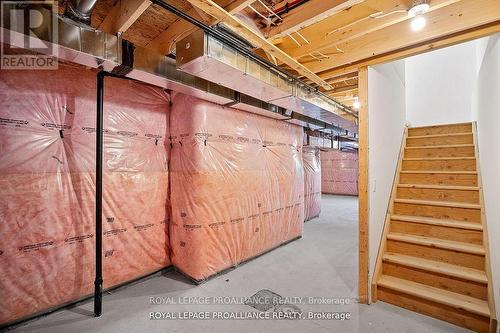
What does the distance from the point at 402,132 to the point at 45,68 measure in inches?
170

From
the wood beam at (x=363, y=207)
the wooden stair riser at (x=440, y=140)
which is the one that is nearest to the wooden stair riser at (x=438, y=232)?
the wood beam at (x=363, y=207)

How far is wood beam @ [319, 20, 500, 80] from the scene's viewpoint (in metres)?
1.88

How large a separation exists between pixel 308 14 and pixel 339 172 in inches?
340

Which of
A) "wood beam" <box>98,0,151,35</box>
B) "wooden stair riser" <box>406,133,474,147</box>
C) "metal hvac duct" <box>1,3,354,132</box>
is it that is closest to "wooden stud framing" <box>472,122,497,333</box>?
"wooden stair riser" <box>406,133,474,147</box>

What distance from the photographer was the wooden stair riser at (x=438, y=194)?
2660mm

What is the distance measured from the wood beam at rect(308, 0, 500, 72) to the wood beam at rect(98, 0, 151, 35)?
1832 millimetres

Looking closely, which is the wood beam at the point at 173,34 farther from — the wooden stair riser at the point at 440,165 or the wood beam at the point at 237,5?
the wooden stair riser at the point at 440,165

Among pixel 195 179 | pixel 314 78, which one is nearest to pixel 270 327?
pixel 195 179

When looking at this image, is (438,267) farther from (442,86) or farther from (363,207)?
(442,86)

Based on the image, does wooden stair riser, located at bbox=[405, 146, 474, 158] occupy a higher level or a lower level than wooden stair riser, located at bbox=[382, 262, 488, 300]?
higher

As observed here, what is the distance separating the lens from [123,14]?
1.69 meters

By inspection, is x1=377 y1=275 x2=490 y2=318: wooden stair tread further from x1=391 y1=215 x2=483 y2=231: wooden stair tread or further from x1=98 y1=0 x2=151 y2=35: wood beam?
x1=98 y1=0 x2=151 y2=35: wood beam

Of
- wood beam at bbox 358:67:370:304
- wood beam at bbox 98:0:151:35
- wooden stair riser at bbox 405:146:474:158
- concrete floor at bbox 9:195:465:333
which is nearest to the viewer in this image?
wood beam at bbox 98:0:151:35

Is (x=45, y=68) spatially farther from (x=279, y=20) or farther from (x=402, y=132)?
(x=402, y=132)
